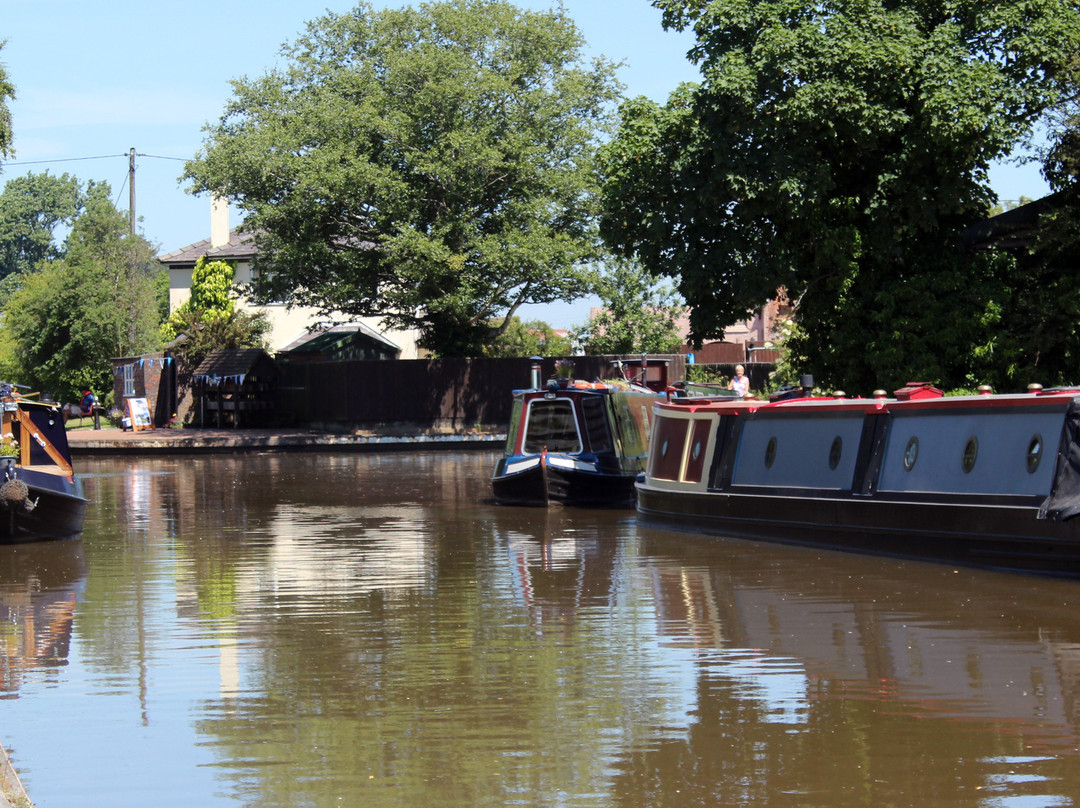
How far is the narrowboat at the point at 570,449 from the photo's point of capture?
1984 cm

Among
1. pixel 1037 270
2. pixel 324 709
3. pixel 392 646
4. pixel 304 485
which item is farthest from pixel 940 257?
pixel 324 709

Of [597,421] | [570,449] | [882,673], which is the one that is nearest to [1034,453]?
[882,673]

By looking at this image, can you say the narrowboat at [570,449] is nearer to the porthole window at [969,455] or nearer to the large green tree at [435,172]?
the porthole window at [969,455]

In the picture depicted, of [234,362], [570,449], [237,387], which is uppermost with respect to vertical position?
[234,362]

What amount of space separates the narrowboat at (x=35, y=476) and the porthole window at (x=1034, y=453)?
10595mm

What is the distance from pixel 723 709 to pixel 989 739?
1472mm

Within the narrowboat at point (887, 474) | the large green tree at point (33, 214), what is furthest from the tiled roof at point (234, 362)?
the large green tree at point (33, 214)

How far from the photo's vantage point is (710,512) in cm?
1656

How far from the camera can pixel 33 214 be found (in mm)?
126500

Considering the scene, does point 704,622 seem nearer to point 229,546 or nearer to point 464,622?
point 464,622

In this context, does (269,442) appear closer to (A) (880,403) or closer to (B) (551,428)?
(B) (551,428)

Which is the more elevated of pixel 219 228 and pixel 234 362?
pixel 219 228

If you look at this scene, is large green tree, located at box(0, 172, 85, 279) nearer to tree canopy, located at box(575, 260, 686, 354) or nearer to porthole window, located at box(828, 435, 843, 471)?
tree canopy, located at box(575, 260, 686, 354)

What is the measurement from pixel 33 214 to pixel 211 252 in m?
78.0
